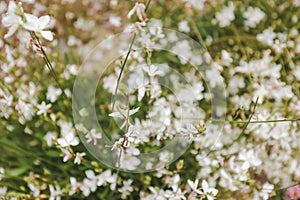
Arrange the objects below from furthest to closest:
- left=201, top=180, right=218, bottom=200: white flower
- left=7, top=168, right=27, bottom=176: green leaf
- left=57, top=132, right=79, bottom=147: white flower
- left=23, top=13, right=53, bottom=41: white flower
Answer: left=7, top=168, right=27, bottom=176: green leaf, left=57, top=132, right=79, bottom=147: white flower, left=201, top=180, right=218, bottom=200: white flower, left=23, top=13, right=53, bottom=41: white flower

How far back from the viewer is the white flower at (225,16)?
5.24 ft

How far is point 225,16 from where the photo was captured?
1603mm

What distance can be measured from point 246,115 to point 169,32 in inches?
15.3

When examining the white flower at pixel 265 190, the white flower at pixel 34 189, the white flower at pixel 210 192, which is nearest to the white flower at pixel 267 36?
the white flower at pixel 265 190

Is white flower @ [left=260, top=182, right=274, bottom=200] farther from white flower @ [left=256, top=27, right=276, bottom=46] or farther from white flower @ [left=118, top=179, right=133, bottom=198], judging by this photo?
white flower @ [left=256, top=27, right=276, bottom=46]

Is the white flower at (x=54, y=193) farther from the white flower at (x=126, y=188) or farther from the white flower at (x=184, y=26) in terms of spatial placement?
the white flower at (x=184, y=26)

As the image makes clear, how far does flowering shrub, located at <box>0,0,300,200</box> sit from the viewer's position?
3.96ft

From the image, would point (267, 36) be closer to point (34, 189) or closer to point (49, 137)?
point (49, 137)

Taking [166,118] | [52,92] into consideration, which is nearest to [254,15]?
[166,118]

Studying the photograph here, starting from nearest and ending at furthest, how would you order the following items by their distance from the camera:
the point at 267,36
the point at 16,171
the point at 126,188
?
the point at 126,188 → the point at 16,171 → the point at 267,36

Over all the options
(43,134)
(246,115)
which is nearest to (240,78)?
(246,115)

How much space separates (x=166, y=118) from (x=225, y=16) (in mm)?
565

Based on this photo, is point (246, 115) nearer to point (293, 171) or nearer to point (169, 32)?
point (293, 171)

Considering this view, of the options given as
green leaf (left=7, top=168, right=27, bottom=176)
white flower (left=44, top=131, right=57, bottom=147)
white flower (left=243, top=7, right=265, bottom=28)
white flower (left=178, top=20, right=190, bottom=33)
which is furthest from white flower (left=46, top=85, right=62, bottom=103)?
white flower (left=243, top=7, right=265, bottom=28)
